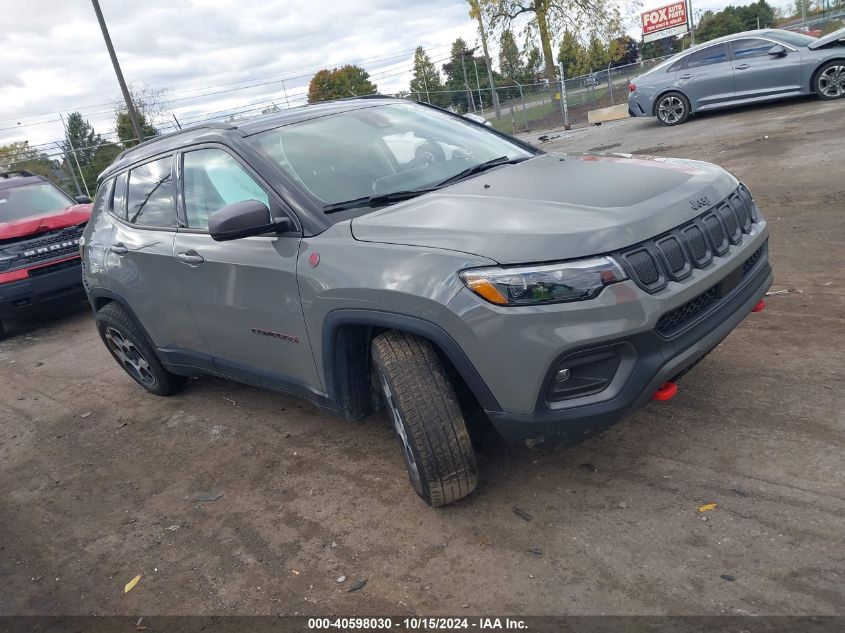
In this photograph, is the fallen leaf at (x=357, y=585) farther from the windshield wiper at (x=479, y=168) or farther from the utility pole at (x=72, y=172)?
the utility pole at (x=72, y=172)

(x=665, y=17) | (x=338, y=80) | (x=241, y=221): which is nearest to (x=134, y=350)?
(x=241, y=221)

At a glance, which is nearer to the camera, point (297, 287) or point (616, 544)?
point (616, 544)

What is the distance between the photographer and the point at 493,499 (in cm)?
312

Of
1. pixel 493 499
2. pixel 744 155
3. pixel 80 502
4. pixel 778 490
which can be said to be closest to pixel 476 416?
pixel 493 499

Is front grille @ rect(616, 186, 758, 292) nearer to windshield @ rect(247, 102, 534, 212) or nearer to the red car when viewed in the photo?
windshield @ rect(247, 102, 534, 212)

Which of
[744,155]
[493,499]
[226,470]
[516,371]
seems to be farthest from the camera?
[744,155]

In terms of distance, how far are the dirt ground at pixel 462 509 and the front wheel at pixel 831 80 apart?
9.07 m

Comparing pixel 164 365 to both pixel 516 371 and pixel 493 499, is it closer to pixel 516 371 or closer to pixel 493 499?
pixel 493 499

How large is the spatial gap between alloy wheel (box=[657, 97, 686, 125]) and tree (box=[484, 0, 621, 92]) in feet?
61.4

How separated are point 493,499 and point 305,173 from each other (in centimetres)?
180

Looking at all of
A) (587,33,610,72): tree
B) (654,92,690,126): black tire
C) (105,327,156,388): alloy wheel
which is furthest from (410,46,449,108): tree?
(105,327,156,388): alloy wheel

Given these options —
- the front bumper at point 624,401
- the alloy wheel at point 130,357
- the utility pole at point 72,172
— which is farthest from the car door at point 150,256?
the utility pole at point 72,172

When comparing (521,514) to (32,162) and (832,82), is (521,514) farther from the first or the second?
(32,162)

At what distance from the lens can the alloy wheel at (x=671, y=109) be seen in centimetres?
1404
